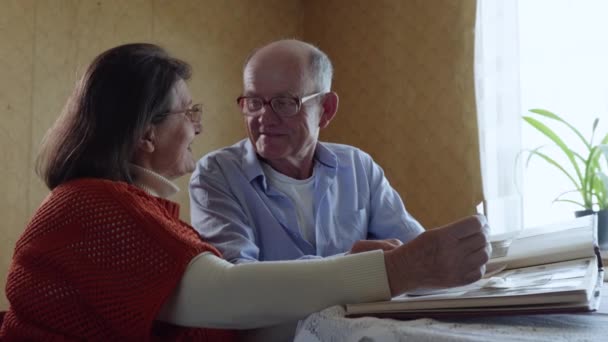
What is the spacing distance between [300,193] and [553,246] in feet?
2.24

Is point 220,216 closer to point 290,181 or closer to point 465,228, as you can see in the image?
point 290,181

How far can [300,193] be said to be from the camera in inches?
62.9

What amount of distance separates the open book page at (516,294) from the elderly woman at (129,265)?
0.19 feet

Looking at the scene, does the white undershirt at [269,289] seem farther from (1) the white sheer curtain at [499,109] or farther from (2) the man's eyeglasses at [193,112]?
(1) the white sheer curtain at [499,109]

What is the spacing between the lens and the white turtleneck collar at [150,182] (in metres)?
1.12

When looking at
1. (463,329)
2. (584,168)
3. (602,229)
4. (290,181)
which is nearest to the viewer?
(463,329)

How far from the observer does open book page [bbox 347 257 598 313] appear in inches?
24.6

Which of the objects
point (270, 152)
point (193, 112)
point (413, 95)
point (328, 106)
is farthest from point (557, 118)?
point (193, 112)

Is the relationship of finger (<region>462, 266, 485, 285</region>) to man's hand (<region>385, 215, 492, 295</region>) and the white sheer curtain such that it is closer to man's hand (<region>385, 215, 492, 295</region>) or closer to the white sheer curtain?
man's hand (<region>385, 215, 492, 295</region>)

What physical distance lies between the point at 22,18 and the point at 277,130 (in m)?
1.67

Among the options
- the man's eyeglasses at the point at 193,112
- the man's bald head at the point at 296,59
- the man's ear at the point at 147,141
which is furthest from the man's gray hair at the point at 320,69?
the man's ear at the point at 147,141

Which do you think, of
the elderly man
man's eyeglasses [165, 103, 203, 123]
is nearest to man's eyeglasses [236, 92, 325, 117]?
the elderly man

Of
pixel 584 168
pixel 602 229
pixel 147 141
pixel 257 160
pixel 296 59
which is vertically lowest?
pixel 602 229

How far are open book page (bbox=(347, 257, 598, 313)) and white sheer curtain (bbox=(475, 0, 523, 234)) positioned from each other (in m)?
1.95
